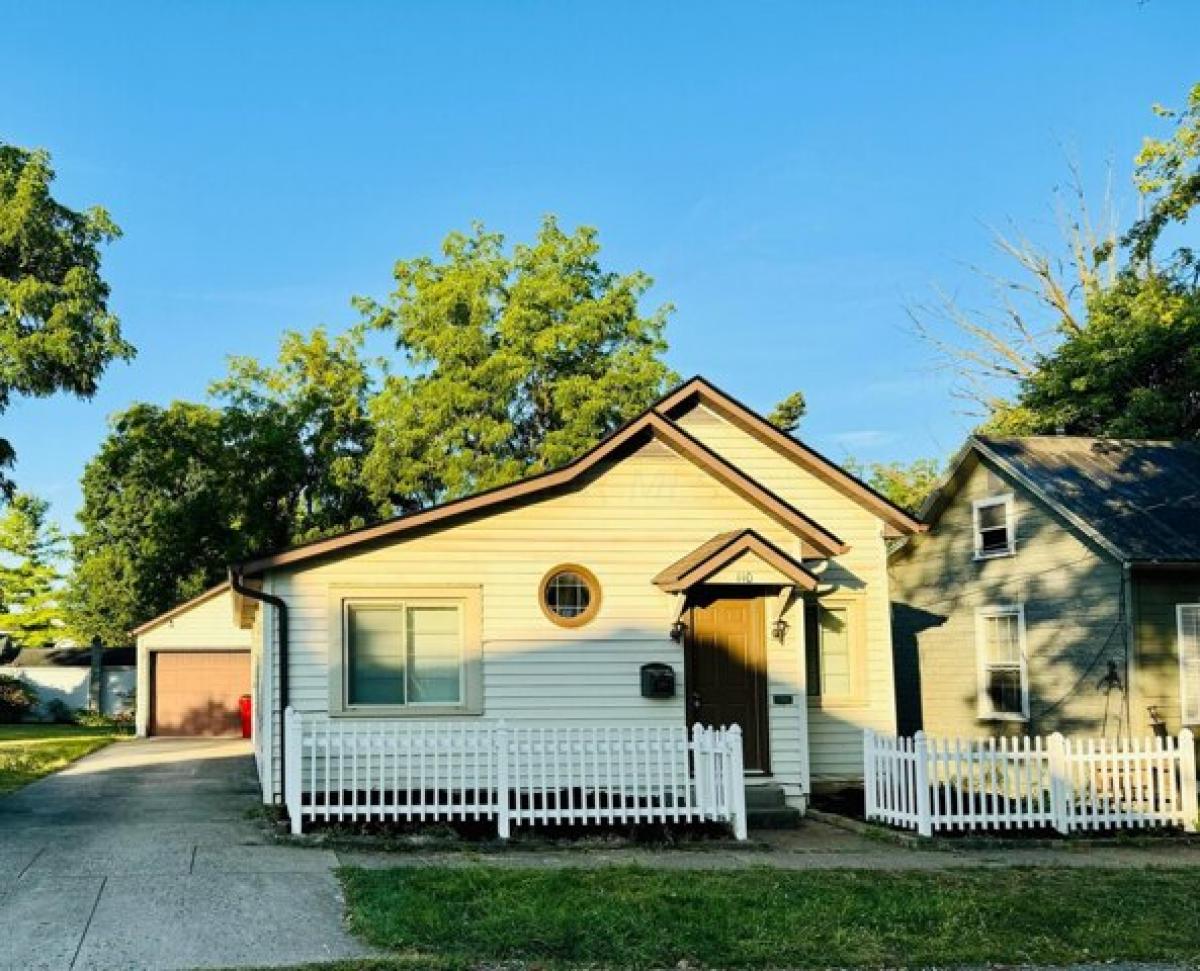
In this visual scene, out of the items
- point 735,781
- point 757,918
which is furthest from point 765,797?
point 757,918

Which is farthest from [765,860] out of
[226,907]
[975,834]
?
[226,907]

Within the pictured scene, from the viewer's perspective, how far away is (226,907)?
9266 millimetres

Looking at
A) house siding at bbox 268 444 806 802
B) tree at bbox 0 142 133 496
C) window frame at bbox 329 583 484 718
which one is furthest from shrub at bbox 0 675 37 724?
window frame at bbox 329 583 484 718

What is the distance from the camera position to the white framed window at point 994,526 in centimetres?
1988

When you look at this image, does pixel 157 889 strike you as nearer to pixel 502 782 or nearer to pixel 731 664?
pixel 502 782

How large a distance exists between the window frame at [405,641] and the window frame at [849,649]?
454 cm

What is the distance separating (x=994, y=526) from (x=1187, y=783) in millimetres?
6574

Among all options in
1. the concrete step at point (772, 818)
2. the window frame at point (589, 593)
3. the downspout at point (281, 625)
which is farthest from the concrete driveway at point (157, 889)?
the concrete step at point (772, 818)

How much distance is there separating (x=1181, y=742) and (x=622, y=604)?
20.9 feet

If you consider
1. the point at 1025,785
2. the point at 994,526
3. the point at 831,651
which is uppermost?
the point at 994,526

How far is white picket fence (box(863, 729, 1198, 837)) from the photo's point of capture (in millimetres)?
13602

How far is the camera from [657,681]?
582 inches

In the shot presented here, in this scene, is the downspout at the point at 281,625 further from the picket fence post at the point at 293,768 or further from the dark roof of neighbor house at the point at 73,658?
the dark roof of neighbor house at the point at 73,658

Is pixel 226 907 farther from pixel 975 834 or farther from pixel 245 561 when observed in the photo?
pixel 975 834
